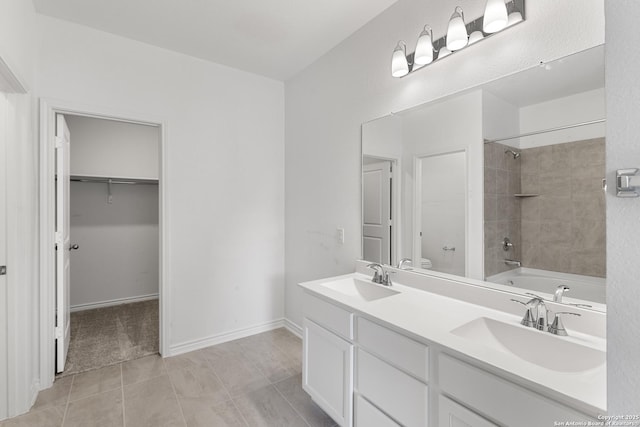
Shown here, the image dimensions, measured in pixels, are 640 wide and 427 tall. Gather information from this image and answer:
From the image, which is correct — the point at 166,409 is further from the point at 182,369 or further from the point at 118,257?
the point at 118,257

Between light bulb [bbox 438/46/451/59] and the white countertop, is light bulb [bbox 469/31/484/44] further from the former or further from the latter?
the white countertop

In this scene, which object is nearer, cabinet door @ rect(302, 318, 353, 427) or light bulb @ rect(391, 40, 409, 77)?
cabinet door @ rect(302, 318, 353, 427)

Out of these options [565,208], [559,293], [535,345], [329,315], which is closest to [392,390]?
[329,315]

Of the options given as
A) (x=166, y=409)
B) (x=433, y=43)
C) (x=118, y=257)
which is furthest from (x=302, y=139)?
(x=118, y=257)

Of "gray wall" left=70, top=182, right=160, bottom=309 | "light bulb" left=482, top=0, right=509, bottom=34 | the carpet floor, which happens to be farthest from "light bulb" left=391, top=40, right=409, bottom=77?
"gray wall" left=70, top=182, right=160, bottom=309

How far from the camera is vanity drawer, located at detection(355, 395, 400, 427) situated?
4.56ft

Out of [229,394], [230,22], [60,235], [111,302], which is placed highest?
[230,22]

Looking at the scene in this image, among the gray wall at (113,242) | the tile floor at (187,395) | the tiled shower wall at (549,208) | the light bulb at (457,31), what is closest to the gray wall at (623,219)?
the tiled shower wall at (549,208)

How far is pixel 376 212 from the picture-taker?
228cm

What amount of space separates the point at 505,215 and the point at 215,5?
2.28 meters

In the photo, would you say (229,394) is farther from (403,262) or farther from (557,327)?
(557,327)

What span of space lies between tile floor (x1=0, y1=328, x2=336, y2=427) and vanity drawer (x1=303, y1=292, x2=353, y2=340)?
25.5 inches

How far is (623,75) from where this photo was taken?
2.18 ft

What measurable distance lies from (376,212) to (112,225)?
11.6ft
